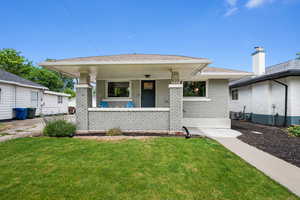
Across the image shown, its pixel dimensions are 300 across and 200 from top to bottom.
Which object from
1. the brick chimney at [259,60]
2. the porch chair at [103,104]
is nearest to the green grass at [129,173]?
the porch chair at [103,104]

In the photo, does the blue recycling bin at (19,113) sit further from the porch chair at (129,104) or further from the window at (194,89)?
the window at (194,89)

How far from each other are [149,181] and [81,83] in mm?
4903

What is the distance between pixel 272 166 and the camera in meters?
3.29

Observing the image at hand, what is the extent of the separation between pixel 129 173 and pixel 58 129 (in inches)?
155

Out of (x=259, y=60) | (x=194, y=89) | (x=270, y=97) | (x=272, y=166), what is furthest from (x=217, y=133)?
(x=259, y=60)

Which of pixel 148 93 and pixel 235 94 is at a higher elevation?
pixel 235 94

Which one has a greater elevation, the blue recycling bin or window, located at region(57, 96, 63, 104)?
window, located at region(57, 96, 63, 104)

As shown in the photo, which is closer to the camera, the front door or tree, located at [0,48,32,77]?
the front door

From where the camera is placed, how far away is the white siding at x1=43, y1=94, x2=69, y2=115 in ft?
51.6

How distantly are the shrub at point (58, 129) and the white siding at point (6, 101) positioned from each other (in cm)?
852

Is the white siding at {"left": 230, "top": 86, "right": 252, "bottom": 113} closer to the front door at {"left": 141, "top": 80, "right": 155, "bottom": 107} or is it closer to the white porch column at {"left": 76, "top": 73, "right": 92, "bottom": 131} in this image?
the front door at {"left": 141, "top": 80, "right": 155, "bottom": 107}

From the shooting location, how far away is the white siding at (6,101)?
10.6m

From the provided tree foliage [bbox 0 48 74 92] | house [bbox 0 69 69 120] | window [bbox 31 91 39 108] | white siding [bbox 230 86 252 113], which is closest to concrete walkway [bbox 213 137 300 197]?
white siding [bbox 230 86 252 113]

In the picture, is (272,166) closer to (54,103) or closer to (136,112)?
(136,112)
